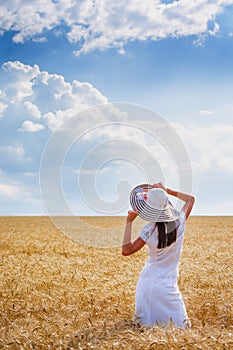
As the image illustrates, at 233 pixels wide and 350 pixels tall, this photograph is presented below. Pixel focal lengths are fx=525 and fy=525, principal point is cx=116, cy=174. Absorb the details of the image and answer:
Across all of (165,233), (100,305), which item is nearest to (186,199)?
(165,233)

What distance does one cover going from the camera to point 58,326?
6020 millimetres

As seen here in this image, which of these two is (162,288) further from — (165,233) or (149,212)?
(149,212)

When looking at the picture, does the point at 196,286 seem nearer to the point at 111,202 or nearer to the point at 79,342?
the point at 111,202

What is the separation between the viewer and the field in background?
5.26m

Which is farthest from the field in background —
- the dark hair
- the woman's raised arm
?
the woman's raised arm

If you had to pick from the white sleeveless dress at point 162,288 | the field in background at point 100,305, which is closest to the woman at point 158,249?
the white sleeveless dress at point 162,288

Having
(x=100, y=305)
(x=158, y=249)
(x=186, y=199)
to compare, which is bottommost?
(x=100, y=305)

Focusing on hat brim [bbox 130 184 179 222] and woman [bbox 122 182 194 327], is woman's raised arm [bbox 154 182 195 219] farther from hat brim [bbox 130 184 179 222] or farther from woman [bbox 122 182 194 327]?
hat brim [bbox 130 184 179 222]

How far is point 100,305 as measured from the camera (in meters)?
8.24

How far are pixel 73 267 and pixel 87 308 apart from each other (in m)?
3.70

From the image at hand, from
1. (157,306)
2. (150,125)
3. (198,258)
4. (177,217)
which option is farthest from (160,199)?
(198,258)

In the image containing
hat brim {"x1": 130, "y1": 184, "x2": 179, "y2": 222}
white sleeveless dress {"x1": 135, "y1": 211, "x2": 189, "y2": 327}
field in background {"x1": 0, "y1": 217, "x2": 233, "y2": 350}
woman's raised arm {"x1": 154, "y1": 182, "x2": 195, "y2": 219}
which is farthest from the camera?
woman's raised arm {"x1": 154, "y1": 182, "x2": 195, "y2": 219}

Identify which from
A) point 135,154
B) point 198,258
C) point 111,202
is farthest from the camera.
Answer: point 198,258

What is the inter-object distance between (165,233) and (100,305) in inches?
114
